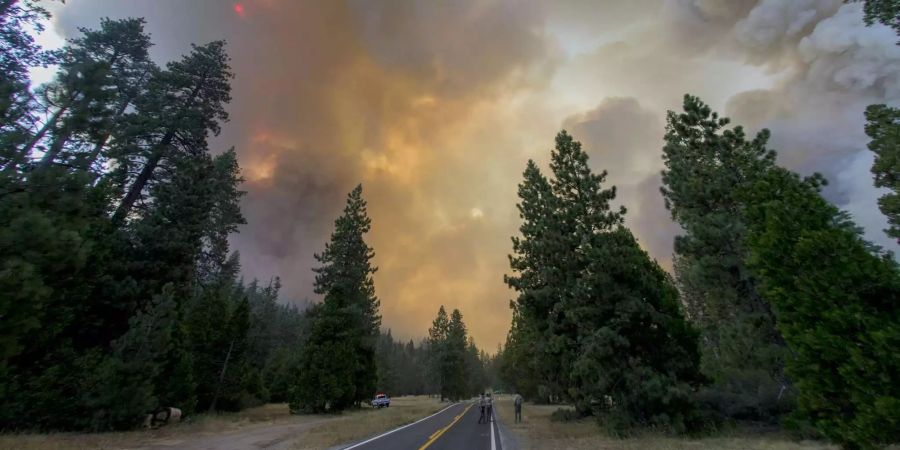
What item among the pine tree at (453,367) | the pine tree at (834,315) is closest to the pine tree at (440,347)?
the pine tree at (453,367)

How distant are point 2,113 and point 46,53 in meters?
11.4

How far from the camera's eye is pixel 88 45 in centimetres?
2503

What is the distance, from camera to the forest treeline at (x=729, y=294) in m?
10.2

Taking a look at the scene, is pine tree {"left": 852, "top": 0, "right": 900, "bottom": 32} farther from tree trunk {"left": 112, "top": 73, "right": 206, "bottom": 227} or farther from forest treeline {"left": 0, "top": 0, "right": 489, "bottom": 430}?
tree trunk {"left": 112, "top": 73, "right": 206, "bottom": 227}

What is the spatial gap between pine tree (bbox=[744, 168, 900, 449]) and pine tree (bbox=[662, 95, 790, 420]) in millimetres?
4568

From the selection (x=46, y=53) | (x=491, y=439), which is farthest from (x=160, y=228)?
(x=491, y=439)

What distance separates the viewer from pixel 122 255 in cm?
2214

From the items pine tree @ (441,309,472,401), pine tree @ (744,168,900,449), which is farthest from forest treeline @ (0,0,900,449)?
pine tree @ (441,309,472,401)

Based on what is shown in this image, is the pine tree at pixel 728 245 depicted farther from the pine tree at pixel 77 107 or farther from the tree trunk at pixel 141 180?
the tree trunk at pixel 141 180

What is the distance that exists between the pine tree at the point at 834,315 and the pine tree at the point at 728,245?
4568mm

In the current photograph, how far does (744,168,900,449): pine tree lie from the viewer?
30.7 feet

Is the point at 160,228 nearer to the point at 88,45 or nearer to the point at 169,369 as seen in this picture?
the point at 169,369

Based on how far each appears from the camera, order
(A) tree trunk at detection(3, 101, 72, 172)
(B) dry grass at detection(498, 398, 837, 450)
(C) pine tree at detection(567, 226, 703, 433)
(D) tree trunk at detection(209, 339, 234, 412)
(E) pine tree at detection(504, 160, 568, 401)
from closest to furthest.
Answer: (A) tree trunk at detection(3, 101, 72, 172) < (B) dry grass at detection(498, 398, 837, 450) < (C) pine tree at detection(567, 226, 703, 433) < (E) pine tree at detection(504, 160, 568, 401) < (D) tree trunk at detection(209, 339, 234, 412)

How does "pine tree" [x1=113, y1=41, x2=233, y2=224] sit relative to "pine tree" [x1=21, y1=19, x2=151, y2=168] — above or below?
above
